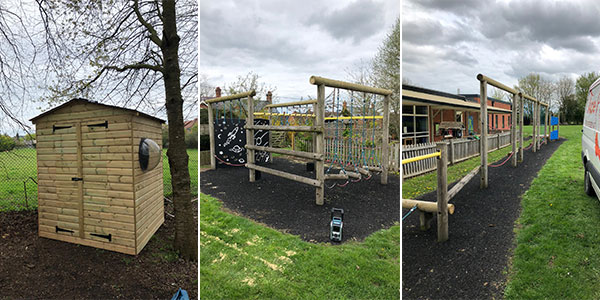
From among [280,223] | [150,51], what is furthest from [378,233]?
[150,51]

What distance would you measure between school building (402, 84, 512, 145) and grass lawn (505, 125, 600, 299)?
11.1ft

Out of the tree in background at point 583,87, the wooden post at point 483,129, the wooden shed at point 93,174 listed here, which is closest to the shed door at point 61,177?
the wooden shed at point 93,174

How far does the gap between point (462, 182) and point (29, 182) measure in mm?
5686

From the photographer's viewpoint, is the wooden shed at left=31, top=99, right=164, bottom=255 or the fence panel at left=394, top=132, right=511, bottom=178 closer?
the wooden shed at left=31, top=99, right=164, bottom=255

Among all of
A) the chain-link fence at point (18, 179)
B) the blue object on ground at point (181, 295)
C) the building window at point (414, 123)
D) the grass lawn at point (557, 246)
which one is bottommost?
the blue object on ground at point (181, 295)

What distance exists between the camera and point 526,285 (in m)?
2.39

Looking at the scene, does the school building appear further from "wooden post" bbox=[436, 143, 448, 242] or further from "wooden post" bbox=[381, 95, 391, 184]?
"wooden post" bbox=[436, 143, 448, 242]

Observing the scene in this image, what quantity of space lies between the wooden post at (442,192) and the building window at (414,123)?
670 cm

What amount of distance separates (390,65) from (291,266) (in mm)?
9961

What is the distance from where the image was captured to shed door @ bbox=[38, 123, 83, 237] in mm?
3760

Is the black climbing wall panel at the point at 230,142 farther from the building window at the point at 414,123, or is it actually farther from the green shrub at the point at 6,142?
the green shrub at the point at 6,142

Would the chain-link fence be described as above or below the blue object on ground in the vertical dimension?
above

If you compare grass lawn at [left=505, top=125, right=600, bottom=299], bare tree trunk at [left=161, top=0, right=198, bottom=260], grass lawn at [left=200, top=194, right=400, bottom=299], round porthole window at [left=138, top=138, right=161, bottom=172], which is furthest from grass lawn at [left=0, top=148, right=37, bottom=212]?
grass lawn at [left=505, top=125, right=600, bottom=299]

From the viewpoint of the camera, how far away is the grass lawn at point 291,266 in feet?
8.19
